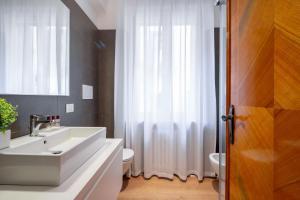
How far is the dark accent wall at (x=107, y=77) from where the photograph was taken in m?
2.87

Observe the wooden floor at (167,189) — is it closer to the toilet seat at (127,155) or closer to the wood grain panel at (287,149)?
the toilet seat at (127,155)

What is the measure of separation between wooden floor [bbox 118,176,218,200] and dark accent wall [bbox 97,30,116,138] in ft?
2.80

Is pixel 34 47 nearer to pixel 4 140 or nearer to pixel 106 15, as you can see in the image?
pixel 4 140

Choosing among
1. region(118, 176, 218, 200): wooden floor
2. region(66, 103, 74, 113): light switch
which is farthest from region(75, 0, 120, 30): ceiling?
region(118, 176, 218, 200): wooden floor

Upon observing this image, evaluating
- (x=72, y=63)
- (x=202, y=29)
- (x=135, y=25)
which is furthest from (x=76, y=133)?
(x=202, y=29)

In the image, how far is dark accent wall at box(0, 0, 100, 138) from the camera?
54.1 inches

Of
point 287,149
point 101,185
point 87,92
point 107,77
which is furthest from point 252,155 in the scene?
point 107,77

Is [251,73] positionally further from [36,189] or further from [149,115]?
[149,115]

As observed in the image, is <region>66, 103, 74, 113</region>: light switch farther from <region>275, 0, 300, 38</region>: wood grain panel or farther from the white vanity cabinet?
<region>275, 0, 300, 38</region>: wood grain panel

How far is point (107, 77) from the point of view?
114 inches

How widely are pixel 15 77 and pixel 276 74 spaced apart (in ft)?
4.87

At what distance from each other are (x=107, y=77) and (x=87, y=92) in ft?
1.69

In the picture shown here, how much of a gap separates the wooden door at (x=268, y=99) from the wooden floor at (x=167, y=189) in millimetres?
1537

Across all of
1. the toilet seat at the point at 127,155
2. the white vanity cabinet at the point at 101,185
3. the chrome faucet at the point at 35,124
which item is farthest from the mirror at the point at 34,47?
the toilet seat at the point at 127,155
